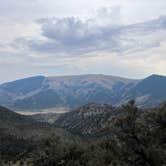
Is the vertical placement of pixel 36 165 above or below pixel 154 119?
below

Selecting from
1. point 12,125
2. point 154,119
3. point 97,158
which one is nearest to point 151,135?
point 154,119

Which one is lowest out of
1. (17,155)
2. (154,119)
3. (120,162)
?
(17,155)

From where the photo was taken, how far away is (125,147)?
50.2m

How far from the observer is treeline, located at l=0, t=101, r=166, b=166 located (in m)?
48.5

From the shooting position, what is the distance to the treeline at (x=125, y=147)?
48500 mm

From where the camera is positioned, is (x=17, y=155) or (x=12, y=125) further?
(x=12, y=125)

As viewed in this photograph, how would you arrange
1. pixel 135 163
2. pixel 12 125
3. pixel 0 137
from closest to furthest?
pixel 135 163 → pixel 0 137 → pixel 12 125

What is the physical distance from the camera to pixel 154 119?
56406 mm

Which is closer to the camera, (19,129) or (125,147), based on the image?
(125,147)

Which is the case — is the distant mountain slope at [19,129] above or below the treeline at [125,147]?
below

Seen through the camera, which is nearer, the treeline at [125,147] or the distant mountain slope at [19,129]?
the treeline at [125,147]

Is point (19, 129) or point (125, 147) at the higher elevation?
point (125, 147)

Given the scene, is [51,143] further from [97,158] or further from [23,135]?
[23,135]

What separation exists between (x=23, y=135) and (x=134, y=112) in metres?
95.2
